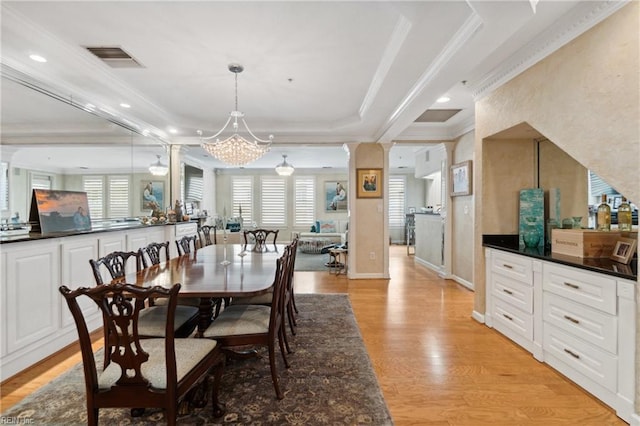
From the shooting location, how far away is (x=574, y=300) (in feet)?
7.11

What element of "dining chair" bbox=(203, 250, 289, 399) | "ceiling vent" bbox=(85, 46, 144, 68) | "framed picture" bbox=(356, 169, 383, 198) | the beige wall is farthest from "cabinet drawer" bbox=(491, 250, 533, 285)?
"ceiling vent" bbox=(85, 46, 144, 68)

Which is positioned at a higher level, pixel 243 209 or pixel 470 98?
pixel 470 98

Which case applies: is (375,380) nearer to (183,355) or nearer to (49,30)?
(183,355)

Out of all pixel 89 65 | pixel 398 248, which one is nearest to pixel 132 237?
pixel 89 65

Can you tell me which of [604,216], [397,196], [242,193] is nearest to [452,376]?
[604,216]

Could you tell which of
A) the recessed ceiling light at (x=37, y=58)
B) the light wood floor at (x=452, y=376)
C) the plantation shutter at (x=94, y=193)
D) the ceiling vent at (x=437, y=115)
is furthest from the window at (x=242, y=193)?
the recessed ceiling light at (x=37, y=58)

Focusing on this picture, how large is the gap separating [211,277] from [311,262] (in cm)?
479

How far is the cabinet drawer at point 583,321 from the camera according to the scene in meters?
1.90

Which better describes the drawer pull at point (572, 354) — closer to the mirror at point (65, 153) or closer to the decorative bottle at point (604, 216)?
the decorative bottle at point (604, 216)

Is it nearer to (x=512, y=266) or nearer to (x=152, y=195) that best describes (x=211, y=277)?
(x=512, y=266)

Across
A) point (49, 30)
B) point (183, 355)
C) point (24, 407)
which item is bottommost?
point (24, 407)

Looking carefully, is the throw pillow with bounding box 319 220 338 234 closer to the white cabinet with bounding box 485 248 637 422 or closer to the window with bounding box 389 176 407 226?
the window with bounding box 389 176 407 226

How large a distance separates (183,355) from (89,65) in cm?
288

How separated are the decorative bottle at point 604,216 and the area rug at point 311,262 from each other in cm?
438
